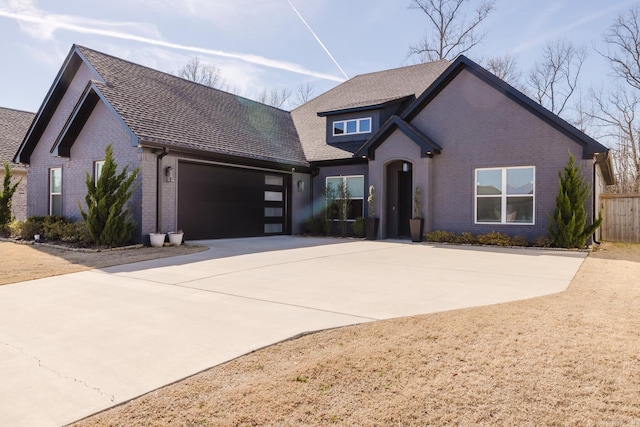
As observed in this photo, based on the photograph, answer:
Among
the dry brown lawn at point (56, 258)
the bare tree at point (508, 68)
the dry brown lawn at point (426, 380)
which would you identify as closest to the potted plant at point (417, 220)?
the dry brown lawn at point (56, 258)

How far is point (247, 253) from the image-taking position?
9.97 metres

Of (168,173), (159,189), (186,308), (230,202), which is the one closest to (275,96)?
(230,202)

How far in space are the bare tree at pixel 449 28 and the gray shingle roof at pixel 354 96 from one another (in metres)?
9.88

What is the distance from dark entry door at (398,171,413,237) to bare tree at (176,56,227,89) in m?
24.4

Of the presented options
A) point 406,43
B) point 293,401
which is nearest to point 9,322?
point 293,401

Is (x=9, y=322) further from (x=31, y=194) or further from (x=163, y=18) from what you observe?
(x=31, y=194)

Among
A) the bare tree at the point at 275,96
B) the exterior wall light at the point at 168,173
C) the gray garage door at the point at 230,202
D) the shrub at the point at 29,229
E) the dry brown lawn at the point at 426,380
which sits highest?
the bare tree at the point at 275,96

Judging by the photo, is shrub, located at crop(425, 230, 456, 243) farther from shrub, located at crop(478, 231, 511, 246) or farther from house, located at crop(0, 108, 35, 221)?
house, located at crop(0, 108, 35, 221)

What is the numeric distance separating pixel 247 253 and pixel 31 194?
11.4 meters

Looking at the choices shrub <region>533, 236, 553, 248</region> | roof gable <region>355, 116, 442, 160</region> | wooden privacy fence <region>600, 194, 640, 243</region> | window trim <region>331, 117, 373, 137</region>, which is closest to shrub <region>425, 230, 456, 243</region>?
shrub <region>533, 236, 553, 248</region>

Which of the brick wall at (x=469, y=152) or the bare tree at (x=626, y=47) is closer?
the brick wall at (x=469, y=152)

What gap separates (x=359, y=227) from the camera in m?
14.9

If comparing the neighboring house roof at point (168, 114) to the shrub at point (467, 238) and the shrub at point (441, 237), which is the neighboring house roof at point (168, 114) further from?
the shrub at point (467, 238)

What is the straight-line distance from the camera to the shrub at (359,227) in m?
14.9
